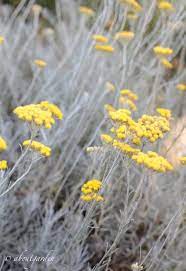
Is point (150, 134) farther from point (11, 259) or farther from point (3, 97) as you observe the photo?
point (3, 97)

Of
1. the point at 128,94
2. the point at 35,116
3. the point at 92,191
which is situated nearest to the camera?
the point at 35,116

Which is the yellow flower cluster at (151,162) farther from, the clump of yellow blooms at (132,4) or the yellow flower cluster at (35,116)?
the clump of yellow blooms at (132,4)

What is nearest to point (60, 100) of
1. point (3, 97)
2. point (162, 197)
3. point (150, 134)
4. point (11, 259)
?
point (3, 97)

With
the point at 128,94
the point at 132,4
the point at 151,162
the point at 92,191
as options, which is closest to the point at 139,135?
the point at 151,162

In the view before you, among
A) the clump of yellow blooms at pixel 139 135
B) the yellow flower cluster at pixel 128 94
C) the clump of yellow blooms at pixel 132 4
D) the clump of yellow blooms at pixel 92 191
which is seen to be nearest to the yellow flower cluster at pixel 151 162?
the clump of yellow blooms at pixel 139 135

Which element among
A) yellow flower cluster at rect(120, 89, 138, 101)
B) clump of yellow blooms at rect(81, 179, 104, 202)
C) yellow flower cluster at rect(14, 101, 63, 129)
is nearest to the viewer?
yellow flower cluster at rect(14, 101, 63, 129)

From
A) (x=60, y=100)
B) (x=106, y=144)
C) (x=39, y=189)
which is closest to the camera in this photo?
(x=106, y=144)

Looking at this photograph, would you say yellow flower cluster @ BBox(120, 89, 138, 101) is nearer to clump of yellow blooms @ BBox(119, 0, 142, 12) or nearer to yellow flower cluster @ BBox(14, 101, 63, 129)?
clump of yellow blooms @ BBox(119, 0, 142, 12)

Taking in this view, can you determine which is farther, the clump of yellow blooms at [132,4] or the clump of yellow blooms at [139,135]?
the clump of yellow blooms at [132,4]

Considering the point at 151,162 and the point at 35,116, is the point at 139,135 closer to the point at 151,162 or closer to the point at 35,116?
the point at 151,162

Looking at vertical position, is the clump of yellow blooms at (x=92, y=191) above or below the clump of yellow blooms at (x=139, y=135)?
below

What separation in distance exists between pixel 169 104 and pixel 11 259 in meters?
1.48

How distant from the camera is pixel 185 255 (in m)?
2.12

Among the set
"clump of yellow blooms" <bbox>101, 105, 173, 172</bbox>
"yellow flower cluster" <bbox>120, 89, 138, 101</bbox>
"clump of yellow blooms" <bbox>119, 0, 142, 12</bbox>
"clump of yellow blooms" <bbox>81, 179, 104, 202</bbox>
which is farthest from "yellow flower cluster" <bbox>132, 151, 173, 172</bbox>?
"clump of yellow blooms" <bbox>119, 0, 142, 12</bbox>
